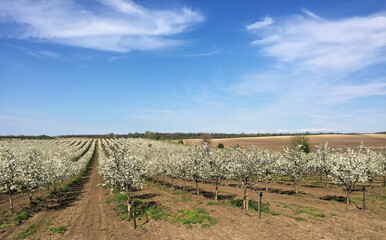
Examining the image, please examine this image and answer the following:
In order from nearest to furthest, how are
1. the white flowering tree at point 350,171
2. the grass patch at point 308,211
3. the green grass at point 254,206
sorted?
the grass patch at point 308,211, the green grass at point 254,206, the white flowering tree at point 350,171

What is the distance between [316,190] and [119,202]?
34602 mm

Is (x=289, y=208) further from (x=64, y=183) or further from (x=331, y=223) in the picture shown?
(x=64, y=183)

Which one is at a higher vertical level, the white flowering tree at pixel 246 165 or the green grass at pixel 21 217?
the white flowering tree at pixel 246 165

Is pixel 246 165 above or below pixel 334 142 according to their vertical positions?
above

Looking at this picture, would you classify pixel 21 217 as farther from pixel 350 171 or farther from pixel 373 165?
pixel 373 165

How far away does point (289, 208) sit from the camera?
28.0 meters

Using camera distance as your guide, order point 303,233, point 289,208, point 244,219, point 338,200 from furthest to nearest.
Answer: point 338,200
point 289,208
point 244,219
point 303,233

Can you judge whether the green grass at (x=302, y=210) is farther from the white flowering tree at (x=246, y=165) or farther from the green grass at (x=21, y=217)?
the green grass at (x=21, y=217)

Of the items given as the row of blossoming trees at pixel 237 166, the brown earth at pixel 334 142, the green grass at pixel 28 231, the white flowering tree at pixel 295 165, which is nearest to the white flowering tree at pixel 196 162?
the row of blossoming trees at pixel 237 166

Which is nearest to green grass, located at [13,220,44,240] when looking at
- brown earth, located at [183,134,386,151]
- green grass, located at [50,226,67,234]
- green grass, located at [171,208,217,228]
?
green grass, located at [50,226,67,234]

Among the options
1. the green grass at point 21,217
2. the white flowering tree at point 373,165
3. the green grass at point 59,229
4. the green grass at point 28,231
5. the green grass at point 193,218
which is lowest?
the green grass at point 21,217

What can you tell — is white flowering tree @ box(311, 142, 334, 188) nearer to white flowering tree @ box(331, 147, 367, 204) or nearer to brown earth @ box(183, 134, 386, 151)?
white flowering tree @ box(331, 147, 367, 204)

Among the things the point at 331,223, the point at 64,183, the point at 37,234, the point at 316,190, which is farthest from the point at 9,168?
the point at 316,190

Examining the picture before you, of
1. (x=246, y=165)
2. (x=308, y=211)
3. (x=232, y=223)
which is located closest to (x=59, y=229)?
(x=232, y=223)
